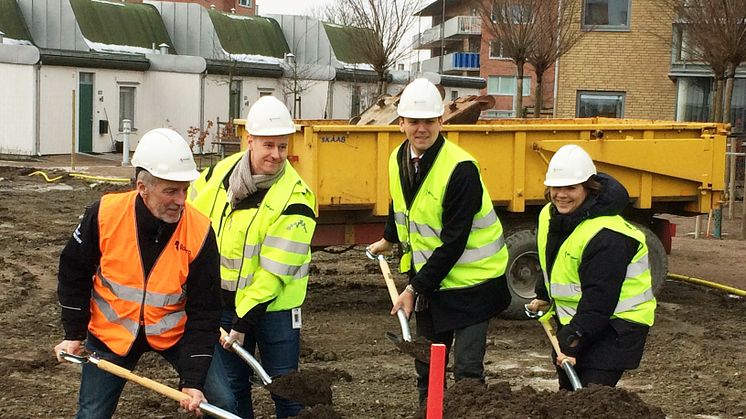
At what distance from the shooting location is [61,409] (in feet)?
21.8

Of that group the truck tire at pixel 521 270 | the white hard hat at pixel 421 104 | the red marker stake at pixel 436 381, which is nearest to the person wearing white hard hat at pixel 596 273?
the white hard hat at pixel 421 104

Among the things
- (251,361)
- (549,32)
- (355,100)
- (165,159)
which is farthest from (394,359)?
(355,100)

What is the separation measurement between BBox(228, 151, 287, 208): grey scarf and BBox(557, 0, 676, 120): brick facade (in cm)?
2272

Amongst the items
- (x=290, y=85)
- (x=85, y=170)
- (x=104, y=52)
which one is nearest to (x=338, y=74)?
(x=290, y=85)

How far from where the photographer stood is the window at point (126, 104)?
1215 inches

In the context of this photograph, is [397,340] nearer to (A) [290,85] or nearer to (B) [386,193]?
(B) [386,193]

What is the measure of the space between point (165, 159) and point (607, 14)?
2409 cm

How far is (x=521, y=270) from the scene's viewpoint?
968 cm

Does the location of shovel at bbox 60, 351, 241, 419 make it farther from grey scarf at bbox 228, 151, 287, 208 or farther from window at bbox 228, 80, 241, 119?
window at bbox 228, 80, 241, 119

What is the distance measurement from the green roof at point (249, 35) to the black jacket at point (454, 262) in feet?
103

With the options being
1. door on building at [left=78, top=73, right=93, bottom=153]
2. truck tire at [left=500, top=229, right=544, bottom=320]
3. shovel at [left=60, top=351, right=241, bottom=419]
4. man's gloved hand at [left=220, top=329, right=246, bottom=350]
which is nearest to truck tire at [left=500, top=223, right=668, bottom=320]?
truck tire at [left=500, top=229, right=544, bottom=320]

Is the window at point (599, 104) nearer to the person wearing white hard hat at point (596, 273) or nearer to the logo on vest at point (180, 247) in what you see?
the person wearing white hard hat at point (596, 273)

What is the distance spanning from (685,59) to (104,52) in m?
16.0

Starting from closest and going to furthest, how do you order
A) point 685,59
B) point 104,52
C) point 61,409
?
point 61,409 → point 685,59 → point 104,52
